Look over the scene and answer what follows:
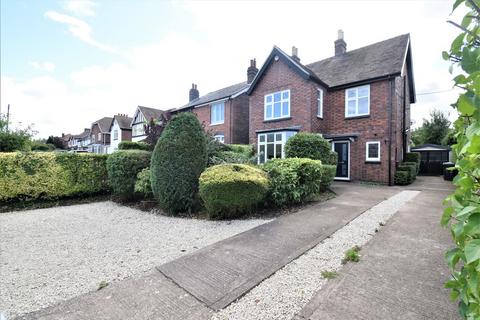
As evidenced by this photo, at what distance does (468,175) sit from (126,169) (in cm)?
882

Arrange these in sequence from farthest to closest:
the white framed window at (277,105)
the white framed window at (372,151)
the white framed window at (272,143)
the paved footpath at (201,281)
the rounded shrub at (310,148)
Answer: the white framed window at (277,105) → the white framed window at (272,143) → the white framed window at (372,151) → the rounded shrub at (310,148) → the paved footpath at (201,281)

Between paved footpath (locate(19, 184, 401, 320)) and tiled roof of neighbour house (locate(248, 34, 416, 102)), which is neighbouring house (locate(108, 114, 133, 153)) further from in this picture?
paved footpath (locate(19, 184, 401, 320))

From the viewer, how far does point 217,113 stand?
20406 millimetres

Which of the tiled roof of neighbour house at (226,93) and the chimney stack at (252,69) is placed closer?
the tiled roof of neighbour house at (226,93)

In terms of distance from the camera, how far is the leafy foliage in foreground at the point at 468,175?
940 mm

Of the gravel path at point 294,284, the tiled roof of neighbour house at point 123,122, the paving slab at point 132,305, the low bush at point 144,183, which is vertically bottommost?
the paving slab at point 132,305

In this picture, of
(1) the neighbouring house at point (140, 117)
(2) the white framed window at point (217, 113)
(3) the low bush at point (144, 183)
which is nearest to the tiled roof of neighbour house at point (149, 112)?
(1) the neighbouring house at point (140, 117)

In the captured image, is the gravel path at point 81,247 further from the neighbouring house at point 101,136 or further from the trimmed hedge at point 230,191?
the neighbouring house at point 101,136

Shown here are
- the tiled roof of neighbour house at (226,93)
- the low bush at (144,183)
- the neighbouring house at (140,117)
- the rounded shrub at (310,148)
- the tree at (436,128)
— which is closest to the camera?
the low bush at (144,183)

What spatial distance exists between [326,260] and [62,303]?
361 cm

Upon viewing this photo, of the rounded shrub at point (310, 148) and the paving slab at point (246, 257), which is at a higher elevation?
the rounded shrub at point (310, 148)

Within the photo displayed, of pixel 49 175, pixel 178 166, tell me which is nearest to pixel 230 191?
pixel 178 166

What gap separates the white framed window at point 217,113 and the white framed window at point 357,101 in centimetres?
972

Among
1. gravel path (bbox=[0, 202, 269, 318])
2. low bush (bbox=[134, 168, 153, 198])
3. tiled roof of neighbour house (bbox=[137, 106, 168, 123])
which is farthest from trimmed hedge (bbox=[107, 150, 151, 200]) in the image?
tiled roof of neighbour house (bbox=[137, 106, 168, 123])
